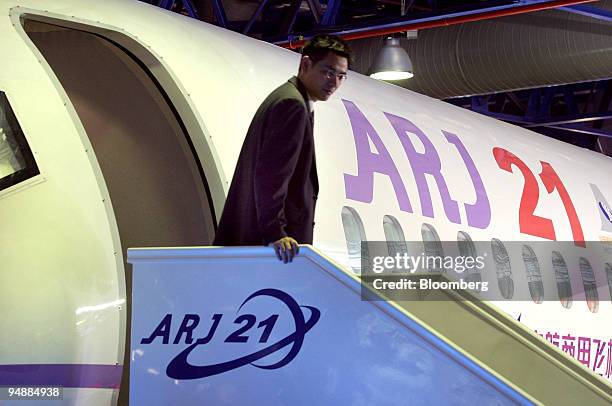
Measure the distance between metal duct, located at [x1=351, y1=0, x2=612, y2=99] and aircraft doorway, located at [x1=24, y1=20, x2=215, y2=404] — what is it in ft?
28.6

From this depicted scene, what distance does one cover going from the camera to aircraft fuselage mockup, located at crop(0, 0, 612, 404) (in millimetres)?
4473

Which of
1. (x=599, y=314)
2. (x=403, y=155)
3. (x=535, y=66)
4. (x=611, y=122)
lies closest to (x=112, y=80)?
(x=403, y=155)

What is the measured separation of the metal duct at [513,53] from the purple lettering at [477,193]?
577 cm

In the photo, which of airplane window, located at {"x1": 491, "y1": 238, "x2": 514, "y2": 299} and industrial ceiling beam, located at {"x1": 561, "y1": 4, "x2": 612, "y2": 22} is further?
industrial ceiling beam, located at {"x1": 561, "y1": 4, "x2": 612, "y2": 22}

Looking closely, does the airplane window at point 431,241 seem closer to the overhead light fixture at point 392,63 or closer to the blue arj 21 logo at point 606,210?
the overhead light fixture at point 392,63

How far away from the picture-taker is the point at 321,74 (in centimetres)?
449

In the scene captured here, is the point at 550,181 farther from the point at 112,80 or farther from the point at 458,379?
the point at 458,379

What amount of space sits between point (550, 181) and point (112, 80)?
5.37 meters

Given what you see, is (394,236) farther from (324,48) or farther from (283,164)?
(283,164)

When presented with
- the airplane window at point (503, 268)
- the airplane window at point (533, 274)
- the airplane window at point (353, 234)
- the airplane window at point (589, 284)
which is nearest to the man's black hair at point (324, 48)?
the airplane window at point (353, 234)

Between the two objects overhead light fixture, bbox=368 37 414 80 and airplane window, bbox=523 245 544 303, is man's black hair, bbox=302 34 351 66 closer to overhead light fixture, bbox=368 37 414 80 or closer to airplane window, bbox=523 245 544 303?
airplane window, bbox=523 245 544 303

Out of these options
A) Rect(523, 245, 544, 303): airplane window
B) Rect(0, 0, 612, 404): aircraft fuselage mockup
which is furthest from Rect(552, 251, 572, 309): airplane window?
Rect(523, 245, 544, 303): airplane window

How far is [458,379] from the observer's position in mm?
3557

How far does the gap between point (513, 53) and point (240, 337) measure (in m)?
11.3
